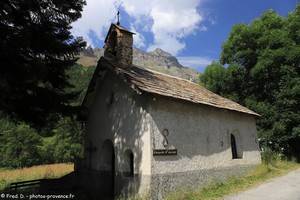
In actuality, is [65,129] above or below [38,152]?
above

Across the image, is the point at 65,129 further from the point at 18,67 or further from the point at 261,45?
the point at 18,67

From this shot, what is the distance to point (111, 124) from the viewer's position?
13.8m

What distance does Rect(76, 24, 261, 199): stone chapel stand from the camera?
11.8 m

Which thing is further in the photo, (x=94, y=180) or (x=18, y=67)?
(x=94, y=180)

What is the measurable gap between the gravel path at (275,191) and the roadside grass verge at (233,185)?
63 centimetres

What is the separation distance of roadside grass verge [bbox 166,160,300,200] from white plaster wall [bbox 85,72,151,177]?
87.9 inches

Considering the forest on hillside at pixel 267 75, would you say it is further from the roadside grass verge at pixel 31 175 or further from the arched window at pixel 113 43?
the roadside grass verge at pixel 31 175

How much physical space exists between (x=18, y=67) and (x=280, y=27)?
2647 cm

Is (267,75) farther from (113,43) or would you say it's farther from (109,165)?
(109,165)

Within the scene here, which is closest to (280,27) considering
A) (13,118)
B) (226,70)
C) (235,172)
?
(226,70)

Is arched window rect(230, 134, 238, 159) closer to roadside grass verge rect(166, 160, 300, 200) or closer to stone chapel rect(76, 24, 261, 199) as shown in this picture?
stone chapel rect(76, 24, 261, 199)

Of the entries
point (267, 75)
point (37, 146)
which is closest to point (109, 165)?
point (267, 75)

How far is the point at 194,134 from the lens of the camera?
1379 centimetres

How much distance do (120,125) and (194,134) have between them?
3.68 m
